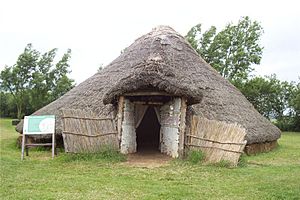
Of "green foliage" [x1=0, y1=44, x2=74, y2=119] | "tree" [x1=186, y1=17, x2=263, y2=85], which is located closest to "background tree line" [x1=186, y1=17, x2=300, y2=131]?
"tree" [x1=186, y1=17, x2=263, y2=85]

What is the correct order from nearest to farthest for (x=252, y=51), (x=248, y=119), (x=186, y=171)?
(x=186, y=171)
(x=248, y=119)
(x=252, y=51)

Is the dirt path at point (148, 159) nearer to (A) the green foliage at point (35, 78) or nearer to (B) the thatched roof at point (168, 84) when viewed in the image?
(B) the thatched roof at point (168, 84)

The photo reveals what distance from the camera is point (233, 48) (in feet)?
110

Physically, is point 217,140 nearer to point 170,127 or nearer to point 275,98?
point 170,127

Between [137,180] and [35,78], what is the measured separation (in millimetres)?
27048

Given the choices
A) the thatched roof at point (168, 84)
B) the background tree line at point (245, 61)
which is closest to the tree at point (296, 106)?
the background tree line at point (245, 61)

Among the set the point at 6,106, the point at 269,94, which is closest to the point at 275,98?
the point at 269,94

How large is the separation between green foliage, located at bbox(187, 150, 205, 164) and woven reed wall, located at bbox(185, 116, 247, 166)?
148 millimetres

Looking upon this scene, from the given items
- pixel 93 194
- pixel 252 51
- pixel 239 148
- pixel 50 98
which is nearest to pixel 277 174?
pixel 239 148

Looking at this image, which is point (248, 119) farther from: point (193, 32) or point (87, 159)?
point (193, 32)

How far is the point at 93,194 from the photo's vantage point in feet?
22.5

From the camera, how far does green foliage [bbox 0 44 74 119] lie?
3297 centimetres

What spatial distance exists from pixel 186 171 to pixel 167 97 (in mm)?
3473

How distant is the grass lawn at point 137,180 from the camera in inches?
274
